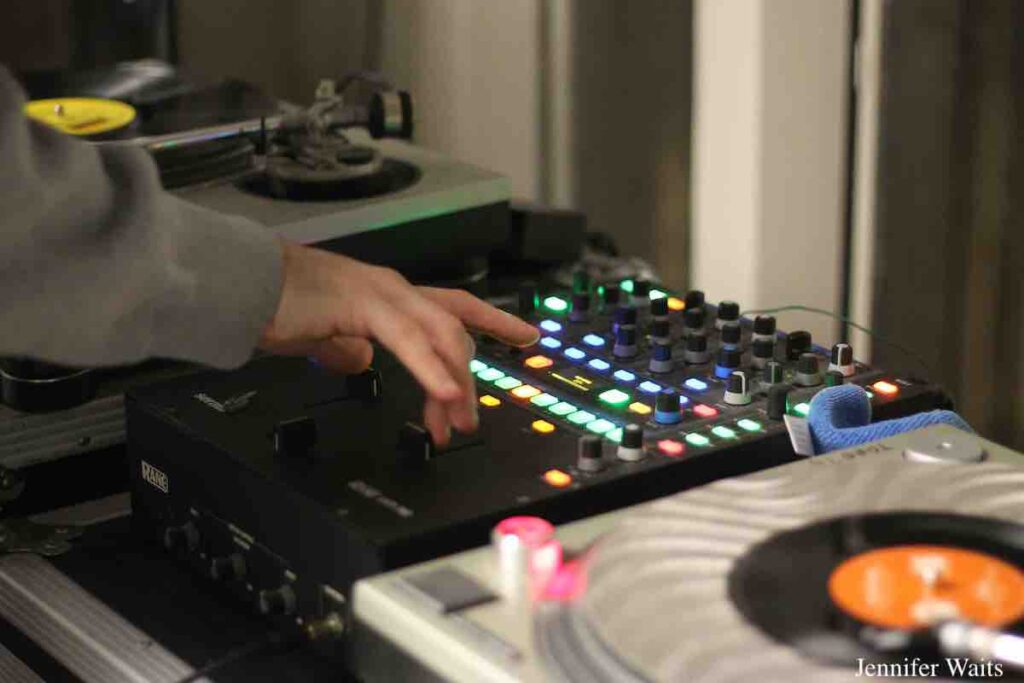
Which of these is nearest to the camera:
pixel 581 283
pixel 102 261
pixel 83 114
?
pixel 102 261

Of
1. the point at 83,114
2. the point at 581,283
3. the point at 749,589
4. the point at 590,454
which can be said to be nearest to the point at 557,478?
the point at 590,454

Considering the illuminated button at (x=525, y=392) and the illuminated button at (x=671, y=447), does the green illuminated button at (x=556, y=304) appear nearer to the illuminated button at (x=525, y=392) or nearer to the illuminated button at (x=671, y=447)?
the illuminated button at (x=525, y=392)

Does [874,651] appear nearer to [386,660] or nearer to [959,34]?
[386,660]

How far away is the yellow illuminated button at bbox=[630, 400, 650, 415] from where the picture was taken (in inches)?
45.8

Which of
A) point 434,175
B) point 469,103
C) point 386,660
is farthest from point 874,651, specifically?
point 469,103

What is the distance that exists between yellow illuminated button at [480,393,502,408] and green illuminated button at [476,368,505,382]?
3 centimetres

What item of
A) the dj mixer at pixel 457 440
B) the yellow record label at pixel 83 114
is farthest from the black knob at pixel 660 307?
the yellow record label at pixel 83 114

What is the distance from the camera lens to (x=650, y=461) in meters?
1.08

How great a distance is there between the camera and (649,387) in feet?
3.96

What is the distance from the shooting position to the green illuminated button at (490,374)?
48.5 inches

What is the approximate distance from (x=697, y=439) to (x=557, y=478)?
111 mm

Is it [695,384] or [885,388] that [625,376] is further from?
[885,388]

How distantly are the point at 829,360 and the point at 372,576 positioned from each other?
430mm

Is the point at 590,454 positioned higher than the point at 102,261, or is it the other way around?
the point at 102,261
